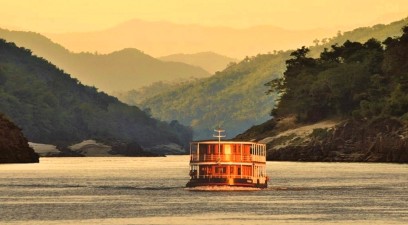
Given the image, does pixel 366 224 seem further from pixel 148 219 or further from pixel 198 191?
pixel 198 191

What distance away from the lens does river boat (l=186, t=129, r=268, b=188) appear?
182 metres

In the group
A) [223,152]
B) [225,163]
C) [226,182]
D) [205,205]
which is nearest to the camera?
[205,205]

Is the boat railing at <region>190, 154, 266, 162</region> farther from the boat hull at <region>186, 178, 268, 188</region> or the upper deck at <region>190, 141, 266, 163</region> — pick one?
the boat hull at <region>186, 178, 268, 188</region>

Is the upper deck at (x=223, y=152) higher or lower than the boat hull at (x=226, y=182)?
higher

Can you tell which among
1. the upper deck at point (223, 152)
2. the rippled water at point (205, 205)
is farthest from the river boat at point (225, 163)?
the rippled water at point (205, 205)

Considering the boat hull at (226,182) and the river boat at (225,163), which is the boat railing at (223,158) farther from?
the boat hull at (226,182)

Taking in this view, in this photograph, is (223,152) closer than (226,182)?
Yes

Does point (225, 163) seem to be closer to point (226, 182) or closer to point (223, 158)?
point (223, 158)

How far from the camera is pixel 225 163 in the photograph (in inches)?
7151

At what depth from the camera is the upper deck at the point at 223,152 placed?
599 ft

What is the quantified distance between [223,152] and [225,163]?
246 centimetres

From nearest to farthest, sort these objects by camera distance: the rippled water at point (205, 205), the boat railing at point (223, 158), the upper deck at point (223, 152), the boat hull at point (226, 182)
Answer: the rippled water at point (205, 205)
the boat railing at point (223, 158)
the upper deck at point (223, 152)
the boat hull at point (226, 182)

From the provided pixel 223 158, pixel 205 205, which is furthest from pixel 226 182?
pixel 205 205

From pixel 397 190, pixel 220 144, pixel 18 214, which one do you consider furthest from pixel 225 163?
pixel 18 214
